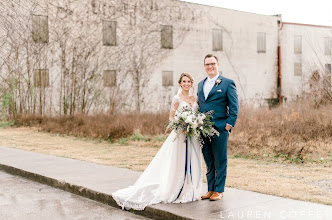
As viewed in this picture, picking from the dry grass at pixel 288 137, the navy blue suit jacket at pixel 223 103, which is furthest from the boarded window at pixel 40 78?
the navy blue suit jacket at pixel 223 103

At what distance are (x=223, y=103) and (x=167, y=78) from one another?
24503 mm

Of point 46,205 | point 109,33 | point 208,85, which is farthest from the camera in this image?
point 109,33

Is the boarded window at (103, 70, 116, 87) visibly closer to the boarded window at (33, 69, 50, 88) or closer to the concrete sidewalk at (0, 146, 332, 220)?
the boarded window at (33, 69, 50, 88)

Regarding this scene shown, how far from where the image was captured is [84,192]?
731cm

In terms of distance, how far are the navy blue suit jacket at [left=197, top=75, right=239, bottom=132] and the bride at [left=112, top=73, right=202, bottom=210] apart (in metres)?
0.40

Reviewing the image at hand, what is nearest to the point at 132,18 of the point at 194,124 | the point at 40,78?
the point at 40,78

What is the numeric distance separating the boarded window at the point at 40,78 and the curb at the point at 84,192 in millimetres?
15808

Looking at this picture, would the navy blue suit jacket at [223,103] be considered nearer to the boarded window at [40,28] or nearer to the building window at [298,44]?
the boarded window at [40,28]

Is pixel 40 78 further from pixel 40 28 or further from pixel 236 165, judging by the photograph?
pixel 236 165

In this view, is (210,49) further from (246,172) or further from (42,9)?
(246,172)

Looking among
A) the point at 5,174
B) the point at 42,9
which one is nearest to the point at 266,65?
the point at 42,9

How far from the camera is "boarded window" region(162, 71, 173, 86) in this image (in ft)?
99.2

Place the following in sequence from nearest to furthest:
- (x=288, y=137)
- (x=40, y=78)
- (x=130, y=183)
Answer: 1. (x=130, y=183)
2. (x=288, y=137)
3. (x=40, y=78)

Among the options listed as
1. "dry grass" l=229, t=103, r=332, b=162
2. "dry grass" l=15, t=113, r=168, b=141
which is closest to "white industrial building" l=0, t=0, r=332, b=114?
"dry grass" l=15, t=113, r=168, b=141
